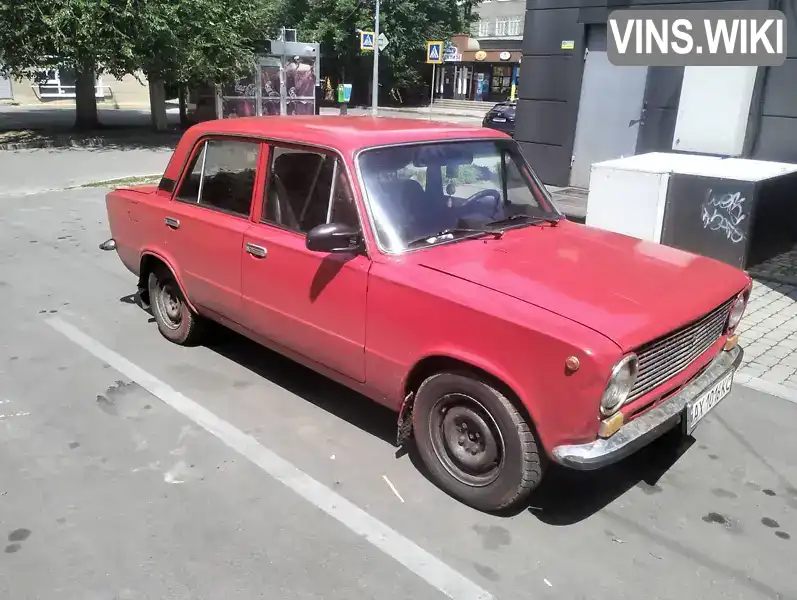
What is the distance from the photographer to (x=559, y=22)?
11625 millimetres

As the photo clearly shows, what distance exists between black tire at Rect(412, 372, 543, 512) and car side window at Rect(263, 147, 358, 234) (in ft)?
3.42

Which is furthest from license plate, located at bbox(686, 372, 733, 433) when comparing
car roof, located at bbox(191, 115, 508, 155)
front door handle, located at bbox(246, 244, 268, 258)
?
front door handle, located at bbox(246, 244, 268, 258)

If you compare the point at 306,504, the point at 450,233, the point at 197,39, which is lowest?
the point at 306,504

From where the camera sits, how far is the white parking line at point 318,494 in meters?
2.88

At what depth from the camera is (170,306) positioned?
528cm

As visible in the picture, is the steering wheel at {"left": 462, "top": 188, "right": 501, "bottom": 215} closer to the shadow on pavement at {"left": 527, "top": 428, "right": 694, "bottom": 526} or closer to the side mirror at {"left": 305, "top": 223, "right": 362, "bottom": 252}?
the side mirror at {"left": 305, "top": 223, "right": 362, "bottom": 252}

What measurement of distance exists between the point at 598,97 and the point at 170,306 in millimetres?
8525

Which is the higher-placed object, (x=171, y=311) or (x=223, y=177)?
(x=223, y=177)

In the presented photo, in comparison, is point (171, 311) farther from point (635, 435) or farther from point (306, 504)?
point (635, 435)

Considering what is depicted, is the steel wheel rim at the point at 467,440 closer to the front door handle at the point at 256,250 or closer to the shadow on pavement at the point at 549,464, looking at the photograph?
the shadow on pavement at the point at 549,464

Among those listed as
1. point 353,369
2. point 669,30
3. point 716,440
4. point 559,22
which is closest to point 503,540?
point 353,369

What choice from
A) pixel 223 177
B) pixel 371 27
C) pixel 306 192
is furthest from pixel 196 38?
pixel 371 27

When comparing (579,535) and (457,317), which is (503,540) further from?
(457,317)

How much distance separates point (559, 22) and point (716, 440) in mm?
9384
